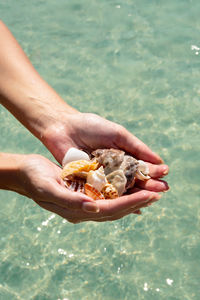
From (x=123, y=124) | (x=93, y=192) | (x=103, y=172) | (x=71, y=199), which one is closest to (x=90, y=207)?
(x=71, y=199)

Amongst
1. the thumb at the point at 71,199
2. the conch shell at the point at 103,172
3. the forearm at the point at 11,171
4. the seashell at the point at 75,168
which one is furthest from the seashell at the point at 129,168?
the forearm at the point at 11,171

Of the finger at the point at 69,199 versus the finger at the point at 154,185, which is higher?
the finger at the point at 69,199

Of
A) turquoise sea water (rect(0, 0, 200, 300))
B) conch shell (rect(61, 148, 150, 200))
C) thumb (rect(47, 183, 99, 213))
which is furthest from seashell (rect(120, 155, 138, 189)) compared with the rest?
turquoise sea water (rect(0, 0, 200, 300))

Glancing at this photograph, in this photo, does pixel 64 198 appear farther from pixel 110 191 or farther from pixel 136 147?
pixel 136 147

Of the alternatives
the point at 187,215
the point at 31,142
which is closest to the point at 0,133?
the point at 31,142

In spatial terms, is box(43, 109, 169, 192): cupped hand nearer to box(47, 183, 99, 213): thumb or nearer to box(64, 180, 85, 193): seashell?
box(64, 180, 85, 193): seashell

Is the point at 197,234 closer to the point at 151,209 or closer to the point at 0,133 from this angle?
the point at 151,209

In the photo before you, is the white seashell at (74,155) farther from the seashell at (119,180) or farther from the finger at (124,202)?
the finger at (124,202)
